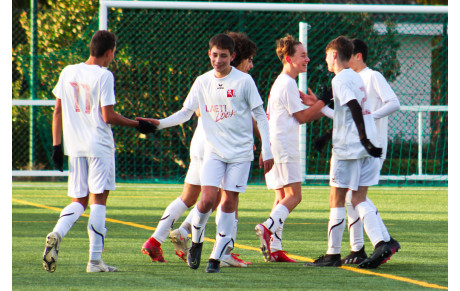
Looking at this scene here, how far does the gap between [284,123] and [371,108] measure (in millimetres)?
729

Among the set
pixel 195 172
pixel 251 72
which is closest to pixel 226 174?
pixel 195 172

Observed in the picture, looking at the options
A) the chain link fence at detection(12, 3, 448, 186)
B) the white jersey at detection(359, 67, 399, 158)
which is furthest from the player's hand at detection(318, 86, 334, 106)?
the chain link fence at detection(12, 3, 448, 186)

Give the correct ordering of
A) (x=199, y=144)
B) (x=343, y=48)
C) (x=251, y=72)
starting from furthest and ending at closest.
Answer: (x=251, y=72) < (x=199, y=144) < (x=343, y=48)

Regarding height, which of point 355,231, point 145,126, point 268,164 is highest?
point 145,126

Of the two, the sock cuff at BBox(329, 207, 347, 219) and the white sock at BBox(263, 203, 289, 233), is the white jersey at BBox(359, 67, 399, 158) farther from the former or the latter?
the white sock at BBox(263, 203, 289, 233)

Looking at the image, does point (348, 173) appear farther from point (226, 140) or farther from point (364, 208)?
point (226, 140)

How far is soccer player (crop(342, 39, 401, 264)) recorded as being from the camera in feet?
21.5

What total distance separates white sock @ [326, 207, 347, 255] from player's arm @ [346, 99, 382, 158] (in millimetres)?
572

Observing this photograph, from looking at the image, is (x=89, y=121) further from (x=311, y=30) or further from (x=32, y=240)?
(x=311, y=30)

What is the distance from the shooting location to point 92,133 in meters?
6.02

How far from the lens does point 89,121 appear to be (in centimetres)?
604

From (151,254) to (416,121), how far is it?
1047 centimetres

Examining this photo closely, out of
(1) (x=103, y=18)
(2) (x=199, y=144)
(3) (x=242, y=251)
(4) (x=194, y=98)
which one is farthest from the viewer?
(1) (x=103, y=18)

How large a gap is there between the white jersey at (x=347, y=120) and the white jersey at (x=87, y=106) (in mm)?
1709
